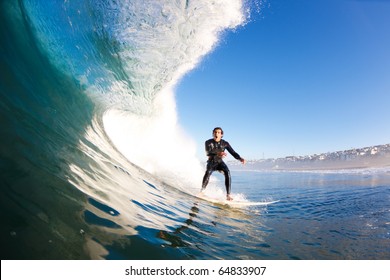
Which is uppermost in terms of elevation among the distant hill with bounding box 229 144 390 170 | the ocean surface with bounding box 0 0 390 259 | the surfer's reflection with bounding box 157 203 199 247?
the distant hill with bounding box 229 144 390 170

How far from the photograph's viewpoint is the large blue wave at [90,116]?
2400mm

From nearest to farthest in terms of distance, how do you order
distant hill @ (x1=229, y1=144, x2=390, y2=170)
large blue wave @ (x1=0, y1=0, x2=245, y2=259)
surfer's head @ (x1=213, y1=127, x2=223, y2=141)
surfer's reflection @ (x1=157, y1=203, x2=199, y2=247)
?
large blue wave @ (x1=0, y1=0, x2=245, y2=259), surfer's reflection @ (x1=157, y1=203, x2=199, y2=247), surfer's head @ (x1=213, y1=127, x2=223, y2=141), distant hill @ (x1=229, y1=144, x2=390, y2=170)

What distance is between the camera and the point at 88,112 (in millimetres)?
8266

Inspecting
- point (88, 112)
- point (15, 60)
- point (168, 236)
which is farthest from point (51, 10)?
point (168, 236)

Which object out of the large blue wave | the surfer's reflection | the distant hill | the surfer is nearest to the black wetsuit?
the surfer

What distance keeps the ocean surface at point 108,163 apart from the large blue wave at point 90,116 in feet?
0.07

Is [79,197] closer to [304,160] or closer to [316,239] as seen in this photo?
[316,239]

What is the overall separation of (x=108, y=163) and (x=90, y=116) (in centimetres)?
308

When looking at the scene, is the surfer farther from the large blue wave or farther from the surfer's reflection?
the surfer's reflection

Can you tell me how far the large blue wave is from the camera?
2.40m

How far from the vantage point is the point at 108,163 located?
5914 mm

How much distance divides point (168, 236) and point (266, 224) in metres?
2.30

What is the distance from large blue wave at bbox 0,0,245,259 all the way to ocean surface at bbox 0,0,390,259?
2 cm

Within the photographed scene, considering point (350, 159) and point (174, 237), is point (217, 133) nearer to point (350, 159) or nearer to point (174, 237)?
point (174, 237)
